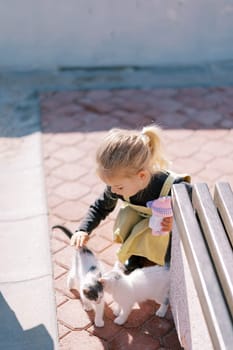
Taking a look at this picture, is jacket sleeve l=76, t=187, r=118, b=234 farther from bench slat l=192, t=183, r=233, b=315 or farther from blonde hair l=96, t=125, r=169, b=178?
bench slat l=192, t=183, r=233, b=315

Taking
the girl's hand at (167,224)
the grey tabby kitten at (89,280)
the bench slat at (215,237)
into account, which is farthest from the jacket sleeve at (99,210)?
the bench slat at (215,237)

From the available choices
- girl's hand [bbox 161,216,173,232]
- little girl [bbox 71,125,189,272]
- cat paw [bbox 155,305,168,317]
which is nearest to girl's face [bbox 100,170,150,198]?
little girl [bbox 71,125,189,272]

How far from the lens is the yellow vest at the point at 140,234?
3539mm

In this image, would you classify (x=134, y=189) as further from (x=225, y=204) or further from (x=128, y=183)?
(x=225, y=204)

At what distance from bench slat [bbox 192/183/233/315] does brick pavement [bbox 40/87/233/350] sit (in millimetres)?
922

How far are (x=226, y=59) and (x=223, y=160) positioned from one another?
237 centimetres

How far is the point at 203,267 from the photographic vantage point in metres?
2.55

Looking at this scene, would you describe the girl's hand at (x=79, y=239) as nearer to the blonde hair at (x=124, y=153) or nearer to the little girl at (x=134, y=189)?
the little girl at (x=134, y=189)

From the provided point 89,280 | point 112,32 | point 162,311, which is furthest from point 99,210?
point 112,32

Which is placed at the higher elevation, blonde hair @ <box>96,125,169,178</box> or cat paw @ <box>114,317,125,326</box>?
blonde hair @ <box>96,125,169,178</box>

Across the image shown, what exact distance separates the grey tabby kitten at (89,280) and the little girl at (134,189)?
3.4 inches

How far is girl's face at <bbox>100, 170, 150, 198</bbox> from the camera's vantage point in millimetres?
3244

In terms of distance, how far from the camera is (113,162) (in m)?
3.18

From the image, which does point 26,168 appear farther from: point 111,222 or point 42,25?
point 42,25
